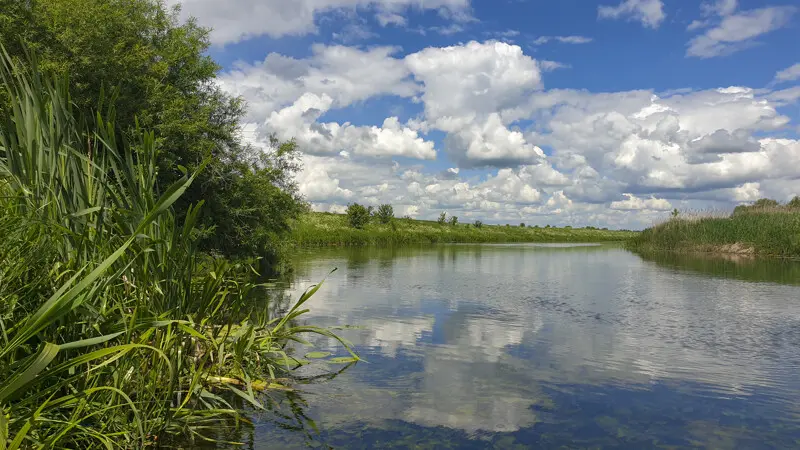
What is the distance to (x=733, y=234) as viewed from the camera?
35.9 meters

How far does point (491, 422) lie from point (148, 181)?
4443mm

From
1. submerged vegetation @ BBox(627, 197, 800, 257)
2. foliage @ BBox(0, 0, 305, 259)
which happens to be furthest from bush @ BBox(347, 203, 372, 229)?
foliage @ BBox(0, 0, 305, 259)

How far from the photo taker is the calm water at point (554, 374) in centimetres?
573

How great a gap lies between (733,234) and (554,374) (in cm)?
3450

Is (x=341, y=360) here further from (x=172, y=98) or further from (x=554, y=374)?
(x=172, y=98)

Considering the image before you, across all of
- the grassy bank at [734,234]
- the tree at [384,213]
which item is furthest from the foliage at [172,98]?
the tree at [384,213]

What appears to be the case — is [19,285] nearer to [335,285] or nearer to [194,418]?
[194,418]

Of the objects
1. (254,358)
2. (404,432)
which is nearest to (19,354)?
(254,358)

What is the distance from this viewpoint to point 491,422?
6059mm

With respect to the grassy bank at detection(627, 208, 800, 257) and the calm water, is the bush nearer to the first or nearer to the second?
the grassy bank at detection(627, 208, 800, 257)

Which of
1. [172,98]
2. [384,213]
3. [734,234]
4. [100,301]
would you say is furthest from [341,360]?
[384,213]

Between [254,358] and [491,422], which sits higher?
[254,358]

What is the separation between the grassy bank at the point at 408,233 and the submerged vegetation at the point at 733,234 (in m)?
28.5

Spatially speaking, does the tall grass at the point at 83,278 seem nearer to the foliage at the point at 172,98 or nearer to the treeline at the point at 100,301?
the treeline at the point at 100,301
